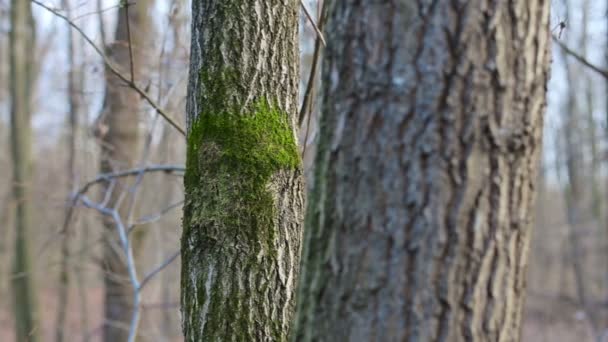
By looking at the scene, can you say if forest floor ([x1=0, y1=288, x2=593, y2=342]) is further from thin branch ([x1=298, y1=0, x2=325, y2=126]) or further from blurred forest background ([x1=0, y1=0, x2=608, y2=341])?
thin branch ([x1=298, y1=0, x2=325, y2=126])

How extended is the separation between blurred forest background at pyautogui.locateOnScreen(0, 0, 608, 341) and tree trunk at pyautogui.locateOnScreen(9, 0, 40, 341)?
107mm

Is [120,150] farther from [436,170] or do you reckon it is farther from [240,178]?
[436,170]

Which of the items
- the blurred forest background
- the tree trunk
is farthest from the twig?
the tree trunk

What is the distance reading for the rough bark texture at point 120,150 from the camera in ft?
18.2

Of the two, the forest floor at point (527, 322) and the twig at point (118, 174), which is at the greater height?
the twig at point (118, 174)

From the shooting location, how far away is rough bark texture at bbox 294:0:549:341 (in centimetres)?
115

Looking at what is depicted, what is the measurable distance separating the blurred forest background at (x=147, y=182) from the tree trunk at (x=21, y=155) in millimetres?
107

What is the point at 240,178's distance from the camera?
2.19 metres

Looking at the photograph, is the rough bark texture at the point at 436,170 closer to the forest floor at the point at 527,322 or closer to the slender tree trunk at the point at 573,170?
the forest floor at the point at 527,322

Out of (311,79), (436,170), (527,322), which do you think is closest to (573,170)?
(527,322)

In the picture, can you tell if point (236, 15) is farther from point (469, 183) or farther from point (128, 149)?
point (128, 149)

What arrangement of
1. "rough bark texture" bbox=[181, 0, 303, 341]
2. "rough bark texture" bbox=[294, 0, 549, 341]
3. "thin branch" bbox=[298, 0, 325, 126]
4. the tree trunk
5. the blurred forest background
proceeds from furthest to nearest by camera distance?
the tree trunk → the blurred forest background → "thin branch" bbox=[298, 0, 325, 126] → "rough bark texture" bbox=[181, 0, 303, 341] → "rough bark texture" bbox=[294, 0, 549, 341]

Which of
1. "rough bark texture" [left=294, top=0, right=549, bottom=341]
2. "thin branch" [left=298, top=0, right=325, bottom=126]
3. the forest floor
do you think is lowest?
the forest floor

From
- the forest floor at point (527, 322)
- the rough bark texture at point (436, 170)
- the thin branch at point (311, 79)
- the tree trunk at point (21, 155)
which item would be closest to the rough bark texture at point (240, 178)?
the thin branch at point (311, 79)
